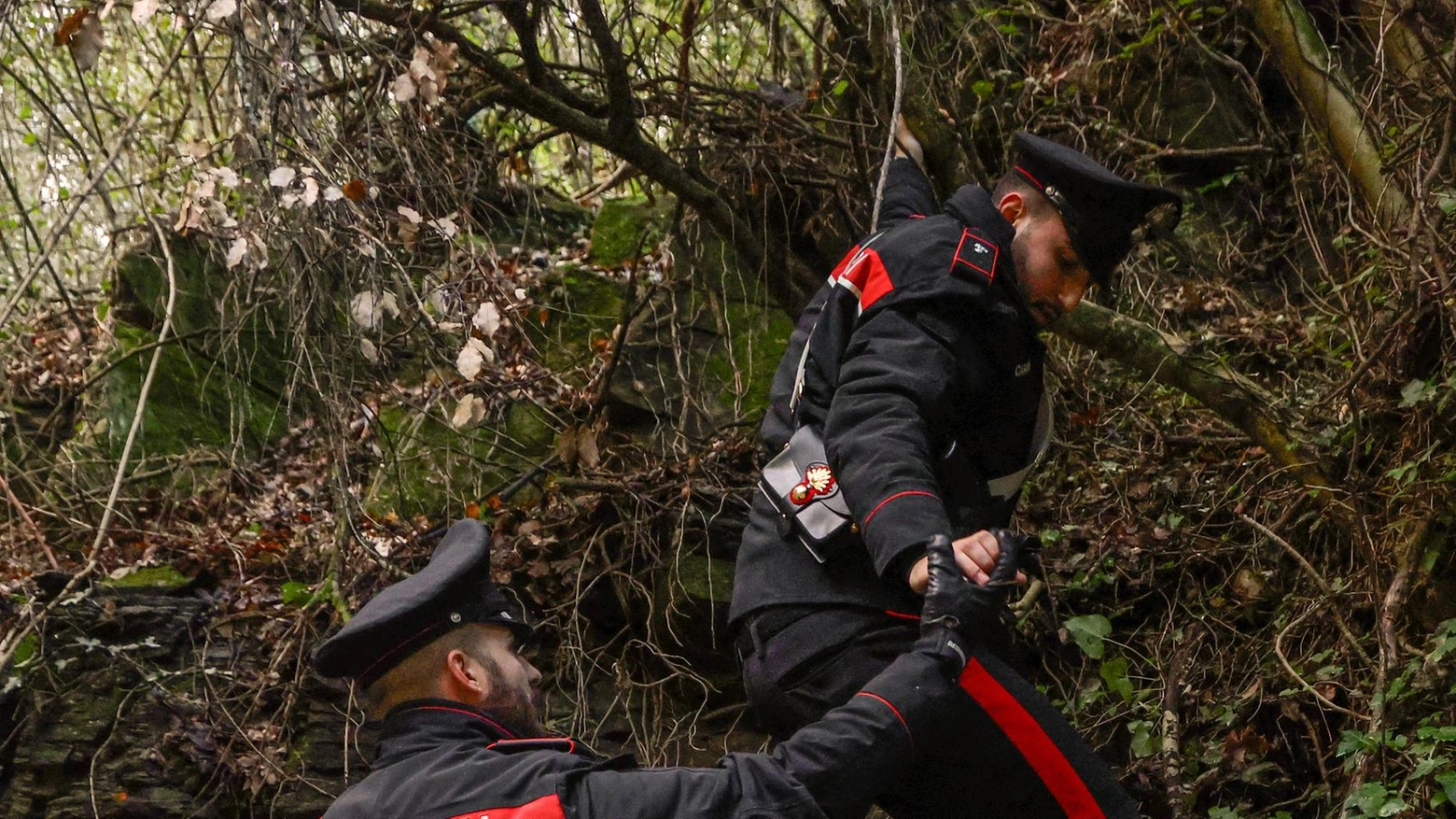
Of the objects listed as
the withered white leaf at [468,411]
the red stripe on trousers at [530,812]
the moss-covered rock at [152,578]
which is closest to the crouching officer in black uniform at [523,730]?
the red stripe on trousers at [530,812]

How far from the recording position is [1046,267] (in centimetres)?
315

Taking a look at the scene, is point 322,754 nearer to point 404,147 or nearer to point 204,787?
point 204,787

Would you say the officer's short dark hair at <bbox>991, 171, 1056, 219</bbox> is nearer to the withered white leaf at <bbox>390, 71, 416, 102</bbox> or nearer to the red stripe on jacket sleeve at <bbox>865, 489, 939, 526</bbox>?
the red stripe on jacket sleeve at <bbox>865, 489, 939, 526</bbox>

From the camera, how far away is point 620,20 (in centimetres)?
510

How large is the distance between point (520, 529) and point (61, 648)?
195 centimetres

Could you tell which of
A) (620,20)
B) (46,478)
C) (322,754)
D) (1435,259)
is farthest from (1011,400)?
(46,478)

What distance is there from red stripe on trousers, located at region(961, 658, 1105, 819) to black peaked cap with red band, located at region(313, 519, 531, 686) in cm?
103

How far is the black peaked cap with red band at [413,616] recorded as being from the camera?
8.39 ft

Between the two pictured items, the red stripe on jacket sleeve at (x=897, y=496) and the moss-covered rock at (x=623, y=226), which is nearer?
the red stripe on jacket sleeve at (x=897, y=496)

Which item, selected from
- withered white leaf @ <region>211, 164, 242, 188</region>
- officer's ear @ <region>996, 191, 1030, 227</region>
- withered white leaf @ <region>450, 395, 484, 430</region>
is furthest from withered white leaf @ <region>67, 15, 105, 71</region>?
officer's ear @ <region>996, 191, 1030, 227</region>

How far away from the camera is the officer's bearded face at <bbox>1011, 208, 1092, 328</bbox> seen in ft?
10.3

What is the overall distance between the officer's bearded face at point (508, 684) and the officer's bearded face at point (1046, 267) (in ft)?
4.89

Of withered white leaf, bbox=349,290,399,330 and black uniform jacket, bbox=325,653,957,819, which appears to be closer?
black uniform jacket, bbox=325,653,957,819

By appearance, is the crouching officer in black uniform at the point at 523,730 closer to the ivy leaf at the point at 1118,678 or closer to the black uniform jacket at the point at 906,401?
the black uniform jacket at the point at 906,401
